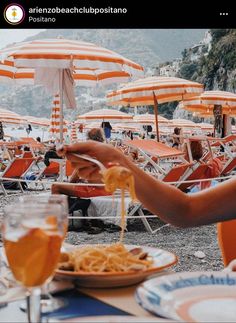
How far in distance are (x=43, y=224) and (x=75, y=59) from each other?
5657 millimetres

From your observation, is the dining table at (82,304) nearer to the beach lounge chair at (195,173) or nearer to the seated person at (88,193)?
the seated person at (88,193)

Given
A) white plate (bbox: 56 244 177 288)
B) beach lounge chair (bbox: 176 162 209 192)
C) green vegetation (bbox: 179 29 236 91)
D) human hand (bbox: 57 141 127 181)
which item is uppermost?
green vegetation (bbox: 179 29 236 91)

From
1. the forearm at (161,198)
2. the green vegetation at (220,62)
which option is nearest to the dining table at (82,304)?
the forearm at (161,198)

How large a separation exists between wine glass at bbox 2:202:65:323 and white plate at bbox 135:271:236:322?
0.18 metres

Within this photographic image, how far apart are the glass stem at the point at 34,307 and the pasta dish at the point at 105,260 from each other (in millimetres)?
247

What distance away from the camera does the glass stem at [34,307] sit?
73 centimetres

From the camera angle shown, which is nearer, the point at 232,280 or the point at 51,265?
the point at 51,265

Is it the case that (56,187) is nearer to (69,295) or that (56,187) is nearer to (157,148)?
(157,148)

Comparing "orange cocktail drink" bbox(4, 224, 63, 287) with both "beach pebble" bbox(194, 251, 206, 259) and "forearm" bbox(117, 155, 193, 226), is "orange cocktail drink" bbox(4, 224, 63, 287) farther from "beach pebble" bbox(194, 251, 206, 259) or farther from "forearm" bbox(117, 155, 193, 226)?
"beach pebble" bbox(194, 251, 206, 259)

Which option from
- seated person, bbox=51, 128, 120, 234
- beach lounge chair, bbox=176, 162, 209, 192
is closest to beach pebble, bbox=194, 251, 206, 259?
seated person, bbox=51, 128, 120, 234
